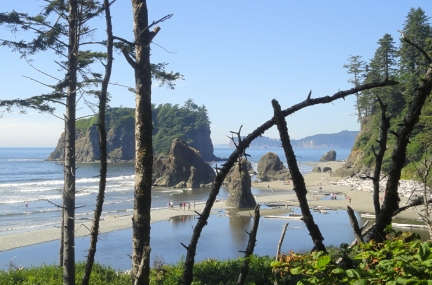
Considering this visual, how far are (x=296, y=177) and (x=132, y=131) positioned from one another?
388ft

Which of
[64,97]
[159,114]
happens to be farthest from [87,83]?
[159,114]

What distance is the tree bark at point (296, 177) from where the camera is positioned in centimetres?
202

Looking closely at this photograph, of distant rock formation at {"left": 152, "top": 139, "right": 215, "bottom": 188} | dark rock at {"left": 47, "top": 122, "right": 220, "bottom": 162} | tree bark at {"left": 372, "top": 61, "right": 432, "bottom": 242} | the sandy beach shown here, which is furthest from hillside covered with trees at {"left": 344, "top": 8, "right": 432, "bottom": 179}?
dark rock at {"left": 47, "top": 122, "right": 220, "bottom": 162}

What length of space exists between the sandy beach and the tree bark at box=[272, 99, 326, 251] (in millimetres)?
11993

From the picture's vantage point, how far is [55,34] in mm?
11102

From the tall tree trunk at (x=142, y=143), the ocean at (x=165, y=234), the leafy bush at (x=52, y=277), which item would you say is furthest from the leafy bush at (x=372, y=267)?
the ocean at (x=165, y=234)

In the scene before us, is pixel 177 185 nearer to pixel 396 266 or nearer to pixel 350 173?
pixel 350 173

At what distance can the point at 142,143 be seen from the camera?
3953 millimetres

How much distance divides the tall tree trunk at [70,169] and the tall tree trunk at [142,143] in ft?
19.1

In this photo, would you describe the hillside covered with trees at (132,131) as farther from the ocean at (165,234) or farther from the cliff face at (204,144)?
the ocean at (165,234)

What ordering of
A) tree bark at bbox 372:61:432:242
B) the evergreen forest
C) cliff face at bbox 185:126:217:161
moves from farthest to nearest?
cliff face at bbox 185:126:217:161 < the evergreen forest < tree bark at bbox 372:61:432:242

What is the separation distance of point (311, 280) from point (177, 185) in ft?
177

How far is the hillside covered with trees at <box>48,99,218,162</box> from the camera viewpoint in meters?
110

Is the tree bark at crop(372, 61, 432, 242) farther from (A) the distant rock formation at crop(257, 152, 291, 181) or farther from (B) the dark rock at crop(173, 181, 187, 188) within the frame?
(A) the distant rock formation at crop(257, 152, 291, 181)
